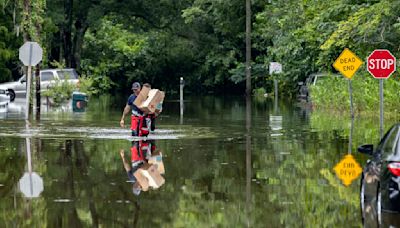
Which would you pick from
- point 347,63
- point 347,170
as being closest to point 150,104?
point 347,170

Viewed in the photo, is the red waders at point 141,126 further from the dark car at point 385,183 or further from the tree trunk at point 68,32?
the tree trunk at point 68,32

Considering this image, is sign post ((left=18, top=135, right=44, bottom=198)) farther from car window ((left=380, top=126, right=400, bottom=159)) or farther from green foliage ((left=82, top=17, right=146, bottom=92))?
green foliage ((left=82, top=17, right=146, bottom=92))

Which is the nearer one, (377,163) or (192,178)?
(377,163)

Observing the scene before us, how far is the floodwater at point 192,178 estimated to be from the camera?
36.9ft

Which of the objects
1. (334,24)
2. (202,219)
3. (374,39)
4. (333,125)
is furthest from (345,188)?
(334,24)

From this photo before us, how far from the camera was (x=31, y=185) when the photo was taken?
1432 cm

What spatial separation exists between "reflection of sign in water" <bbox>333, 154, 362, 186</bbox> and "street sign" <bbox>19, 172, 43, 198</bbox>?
430 centimetres

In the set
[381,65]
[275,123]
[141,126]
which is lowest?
[275,123]

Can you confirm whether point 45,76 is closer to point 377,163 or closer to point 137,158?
point 137,158

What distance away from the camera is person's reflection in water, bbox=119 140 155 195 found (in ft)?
47.6

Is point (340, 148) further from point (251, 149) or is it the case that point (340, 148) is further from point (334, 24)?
point (334, 24)

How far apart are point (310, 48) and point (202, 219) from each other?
3804cm

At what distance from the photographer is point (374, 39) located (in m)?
34.6

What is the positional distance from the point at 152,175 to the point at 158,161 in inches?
94.2
